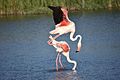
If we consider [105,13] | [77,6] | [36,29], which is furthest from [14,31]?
[77,6]

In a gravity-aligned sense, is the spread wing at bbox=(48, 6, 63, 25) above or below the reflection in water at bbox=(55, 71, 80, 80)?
above

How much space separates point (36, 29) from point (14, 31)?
215 centimetres

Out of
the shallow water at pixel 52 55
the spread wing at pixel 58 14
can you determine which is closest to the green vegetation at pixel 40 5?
the shallow water at pixel 52 55

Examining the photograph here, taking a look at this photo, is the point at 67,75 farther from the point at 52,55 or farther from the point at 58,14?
the point at 52,55

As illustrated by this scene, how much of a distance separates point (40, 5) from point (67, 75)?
1800 inches

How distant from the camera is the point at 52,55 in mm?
28625

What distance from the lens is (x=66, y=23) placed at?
74.0 ft

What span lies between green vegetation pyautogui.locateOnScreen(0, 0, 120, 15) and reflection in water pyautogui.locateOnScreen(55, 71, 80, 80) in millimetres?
42483

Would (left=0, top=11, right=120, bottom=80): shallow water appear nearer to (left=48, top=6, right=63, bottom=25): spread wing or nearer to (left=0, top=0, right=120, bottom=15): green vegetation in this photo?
(left=48, top=6, right=63, bottom=25): spread wing

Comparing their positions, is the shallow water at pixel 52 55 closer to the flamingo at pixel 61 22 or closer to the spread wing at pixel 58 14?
the flamingo at pixel 61 22

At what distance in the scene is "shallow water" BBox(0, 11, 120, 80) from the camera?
22984mm

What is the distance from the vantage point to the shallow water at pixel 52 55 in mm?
22984

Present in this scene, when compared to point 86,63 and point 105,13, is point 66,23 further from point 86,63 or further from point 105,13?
point 105,13

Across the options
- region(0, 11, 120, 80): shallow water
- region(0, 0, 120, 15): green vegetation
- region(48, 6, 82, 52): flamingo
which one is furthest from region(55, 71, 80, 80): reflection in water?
region(0, 0, 120, 15): green vegetation
